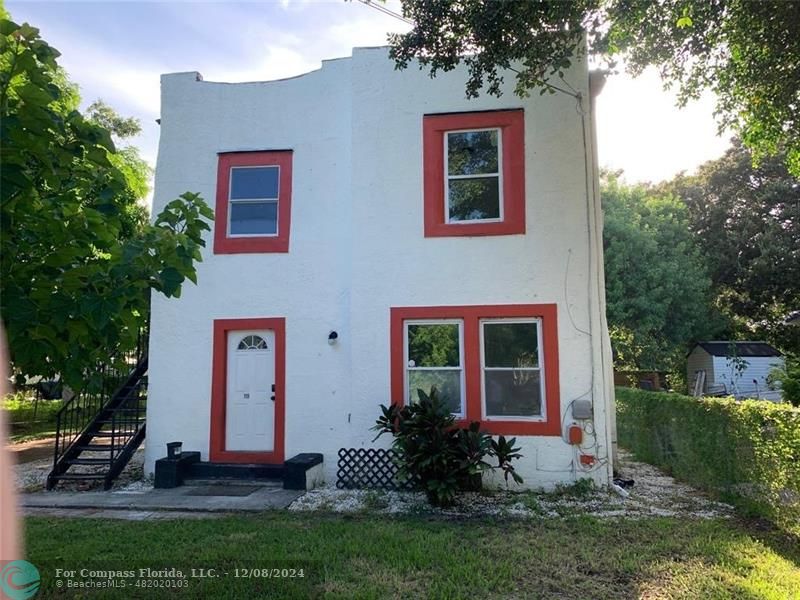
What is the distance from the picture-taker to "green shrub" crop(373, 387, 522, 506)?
23.1 ft

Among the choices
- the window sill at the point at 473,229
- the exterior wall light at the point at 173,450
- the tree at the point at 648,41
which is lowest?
the exterior wall light at the point at 173,450

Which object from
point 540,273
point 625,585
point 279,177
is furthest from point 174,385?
→ point 625,585

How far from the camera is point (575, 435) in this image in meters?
7.98

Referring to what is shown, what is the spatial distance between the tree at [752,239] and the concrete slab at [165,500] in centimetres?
2744

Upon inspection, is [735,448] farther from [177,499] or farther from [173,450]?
[173,450]

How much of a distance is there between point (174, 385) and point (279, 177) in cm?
409

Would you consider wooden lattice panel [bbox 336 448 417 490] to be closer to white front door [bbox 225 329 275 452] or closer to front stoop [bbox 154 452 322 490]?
front stoop [bbox 154 452 322 490]

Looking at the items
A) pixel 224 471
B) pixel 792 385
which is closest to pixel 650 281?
pixel 792 385

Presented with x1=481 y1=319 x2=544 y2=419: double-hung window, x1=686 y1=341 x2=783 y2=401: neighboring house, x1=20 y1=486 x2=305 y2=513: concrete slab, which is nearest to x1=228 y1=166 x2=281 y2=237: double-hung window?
x1=481 y1=319 x2=544 y2=419: double-hung window

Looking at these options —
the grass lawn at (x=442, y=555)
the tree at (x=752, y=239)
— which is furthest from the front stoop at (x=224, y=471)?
the tree at (x=752, y=239)

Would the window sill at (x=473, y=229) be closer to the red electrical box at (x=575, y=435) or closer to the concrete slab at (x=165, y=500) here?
the red electrical box at (x=575, y=435)

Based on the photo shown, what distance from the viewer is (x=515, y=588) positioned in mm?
4508

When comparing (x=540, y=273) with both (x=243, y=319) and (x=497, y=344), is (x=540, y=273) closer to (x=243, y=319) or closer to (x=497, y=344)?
(x=497, y=344)

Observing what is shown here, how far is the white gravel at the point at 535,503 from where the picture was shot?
6.84 metres
